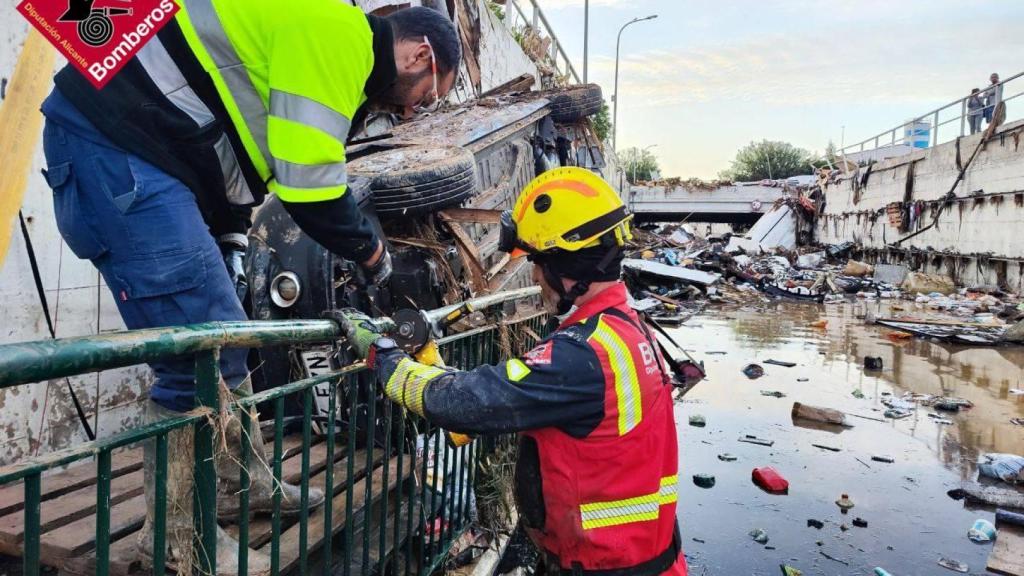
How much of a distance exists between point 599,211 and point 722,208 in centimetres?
2542

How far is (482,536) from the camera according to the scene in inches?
114

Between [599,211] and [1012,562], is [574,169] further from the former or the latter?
[1012,562]

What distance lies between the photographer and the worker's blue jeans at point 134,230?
62.1 inches

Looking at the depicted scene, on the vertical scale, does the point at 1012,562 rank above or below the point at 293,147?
below

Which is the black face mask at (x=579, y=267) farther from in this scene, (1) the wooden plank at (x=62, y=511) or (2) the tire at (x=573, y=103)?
(2) the tire at (x=573, y=103)

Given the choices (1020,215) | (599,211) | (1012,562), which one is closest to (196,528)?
(599,211)

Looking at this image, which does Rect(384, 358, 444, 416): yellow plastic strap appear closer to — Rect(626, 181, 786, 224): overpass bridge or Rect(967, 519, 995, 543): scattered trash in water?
Rect(967, 519, 995, 543): scattered trash in water

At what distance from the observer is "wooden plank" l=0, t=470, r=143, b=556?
5.48ft

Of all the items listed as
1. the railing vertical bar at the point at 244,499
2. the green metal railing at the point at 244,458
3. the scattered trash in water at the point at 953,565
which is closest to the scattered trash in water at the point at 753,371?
the scattered trash in water at the point at 953,565

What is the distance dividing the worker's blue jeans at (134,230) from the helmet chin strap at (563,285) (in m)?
0.89

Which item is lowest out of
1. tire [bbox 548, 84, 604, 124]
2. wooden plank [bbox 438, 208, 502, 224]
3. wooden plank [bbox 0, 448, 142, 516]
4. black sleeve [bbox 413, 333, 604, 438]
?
wooden plank [bbox 0, 448, 142, 516]

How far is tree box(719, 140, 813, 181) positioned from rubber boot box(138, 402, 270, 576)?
53.4 meters

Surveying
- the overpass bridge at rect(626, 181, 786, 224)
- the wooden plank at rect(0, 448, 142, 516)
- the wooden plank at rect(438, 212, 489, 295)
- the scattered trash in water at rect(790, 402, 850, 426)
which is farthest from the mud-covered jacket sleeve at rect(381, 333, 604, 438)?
the overpass bridge at rect(626, 181, 786, 224)

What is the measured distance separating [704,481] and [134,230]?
12.0ft
